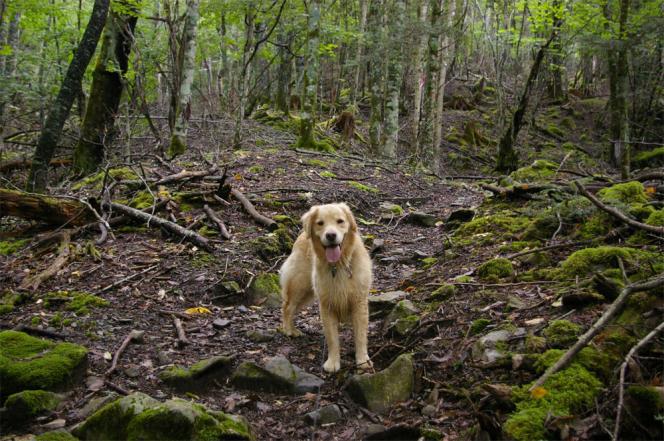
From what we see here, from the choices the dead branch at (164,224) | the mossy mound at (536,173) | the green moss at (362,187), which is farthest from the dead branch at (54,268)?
the mossy mound at (536,173)

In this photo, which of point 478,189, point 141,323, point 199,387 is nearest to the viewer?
point 199,387

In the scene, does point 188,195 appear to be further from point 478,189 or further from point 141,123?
point 141,123

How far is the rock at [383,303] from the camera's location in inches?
227

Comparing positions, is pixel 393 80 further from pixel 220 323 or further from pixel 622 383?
pixel 622 383

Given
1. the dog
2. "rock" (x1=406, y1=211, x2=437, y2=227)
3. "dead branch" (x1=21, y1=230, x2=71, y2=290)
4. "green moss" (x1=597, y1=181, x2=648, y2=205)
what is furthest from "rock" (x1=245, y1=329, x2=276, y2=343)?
"rock" (x1=406, y1=211, x2=437, y2=227)

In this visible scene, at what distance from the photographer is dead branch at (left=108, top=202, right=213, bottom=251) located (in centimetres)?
724

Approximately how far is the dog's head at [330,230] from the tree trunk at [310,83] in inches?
405

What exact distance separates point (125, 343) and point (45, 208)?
365 cm

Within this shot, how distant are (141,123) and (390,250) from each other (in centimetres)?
1332

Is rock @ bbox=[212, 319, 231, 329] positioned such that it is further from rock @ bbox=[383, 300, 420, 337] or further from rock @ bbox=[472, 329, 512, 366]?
rock @ bbox=[472, 329, 512, 366]

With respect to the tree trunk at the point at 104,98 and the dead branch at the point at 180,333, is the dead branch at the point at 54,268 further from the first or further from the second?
the tree trunk at the point at 104,98

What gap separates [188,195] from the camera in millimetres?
8609

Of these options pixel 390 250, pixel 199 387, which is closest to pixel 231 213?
pixel 390 250

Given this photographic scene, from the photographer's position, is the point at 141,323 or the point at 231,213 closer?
the point at 141,323
